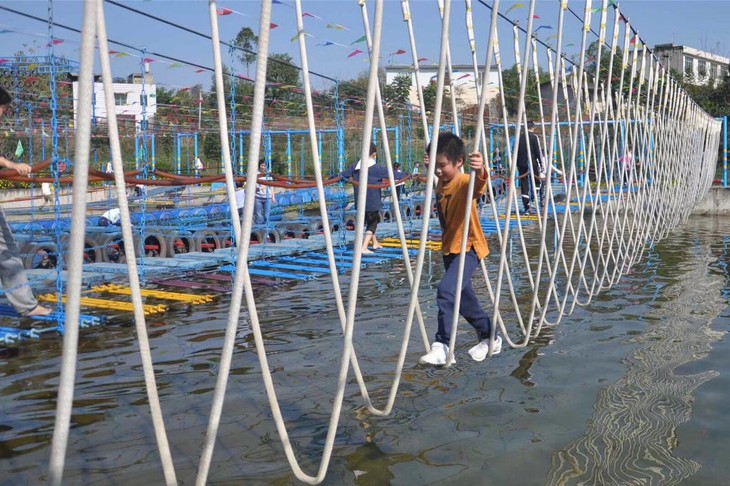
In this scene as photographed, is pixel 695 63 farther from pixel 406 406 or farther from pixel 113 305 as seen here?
pixel 406 406

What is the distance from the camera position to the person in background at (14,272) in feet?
18.8

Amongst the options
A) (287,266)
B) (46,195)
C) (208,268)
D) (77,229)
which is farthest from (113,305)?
(77,229)

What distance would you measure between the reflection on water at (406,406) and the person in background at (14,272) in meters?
0.35

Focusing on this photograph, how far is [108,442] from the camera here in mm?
3973

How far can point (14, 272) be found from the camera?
602 centimetres

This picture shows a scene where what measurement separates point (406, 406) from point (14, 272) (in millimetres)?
3198

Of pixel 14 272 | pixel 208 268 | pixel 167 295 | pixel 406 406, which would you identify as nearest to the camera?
pixel 406 406

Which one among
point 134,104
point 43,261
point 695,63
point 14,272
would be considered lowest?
point 43,261

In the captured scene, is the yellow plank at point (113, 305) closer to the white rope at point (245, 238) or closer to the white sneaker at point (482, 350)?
the white sneaker at point (482, 350)

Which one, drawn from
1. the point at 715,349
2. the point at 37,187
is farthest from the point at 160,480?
the point at 37,187

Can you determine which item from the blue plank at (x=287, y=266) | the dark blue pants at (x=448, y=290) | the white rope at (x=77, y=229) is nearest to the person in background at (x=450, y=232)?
the dark blue pants at (x=448, y=290)

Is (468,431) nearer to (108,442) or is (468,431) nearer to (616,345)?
(108,442)

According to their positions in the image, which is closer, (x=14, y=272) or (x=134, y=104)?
(x=14, y=272)

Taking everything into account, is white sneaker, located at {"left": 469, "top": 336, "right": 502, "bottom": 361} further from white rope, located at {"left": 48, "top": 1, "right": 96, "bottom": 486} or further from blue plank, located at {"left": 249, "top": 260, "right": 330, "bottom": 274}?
blue plank, located at {"left": 249, "top": 260, "right": 330, "bottom": 274}
